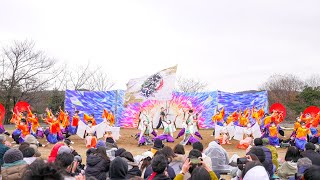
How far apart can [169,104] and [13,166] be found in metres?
21.7

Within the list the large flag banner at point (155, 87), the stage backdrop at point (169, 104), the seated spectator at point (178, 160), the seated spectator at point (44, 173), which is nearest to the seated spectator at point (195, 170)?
the seated spectator at point (178, 160)

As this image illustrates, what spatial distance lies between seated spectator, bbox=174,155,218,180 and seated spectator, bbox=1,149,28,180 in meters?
1.79

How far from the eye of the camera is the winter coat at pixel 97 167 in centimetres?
509

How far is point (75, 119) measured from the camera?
1825cm

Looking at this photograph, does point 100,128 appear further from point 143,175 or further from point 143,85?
point 143,175

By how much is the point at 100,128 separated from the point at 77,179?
490 inches

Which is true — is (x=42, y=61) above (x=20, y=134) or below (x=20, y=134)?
above

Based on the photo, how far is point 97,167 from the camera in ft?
16.8

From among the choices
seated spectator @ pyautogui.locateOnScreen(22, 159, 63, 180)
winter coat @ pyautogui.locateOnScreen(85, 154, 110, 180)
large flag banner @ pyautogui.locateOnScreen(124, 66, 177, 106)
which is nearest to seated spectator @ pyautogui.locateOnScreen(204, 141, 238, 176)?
winter coat @ pyautogui.locateOnScreen(85, 154, 110, 180)

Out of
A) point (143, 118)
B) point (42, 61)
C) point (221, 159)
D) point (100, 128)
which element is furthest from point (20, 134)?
point (42, 61)

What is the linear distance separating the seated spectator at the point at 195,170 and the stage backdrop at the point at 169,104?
21.1 meters

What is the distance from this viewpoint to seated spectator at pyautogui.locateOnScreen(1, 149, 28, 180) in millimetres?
4156

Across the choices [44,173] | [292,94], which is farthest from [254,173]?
[292,94]

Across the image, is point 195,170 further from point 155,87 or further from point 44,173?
point 155,87
